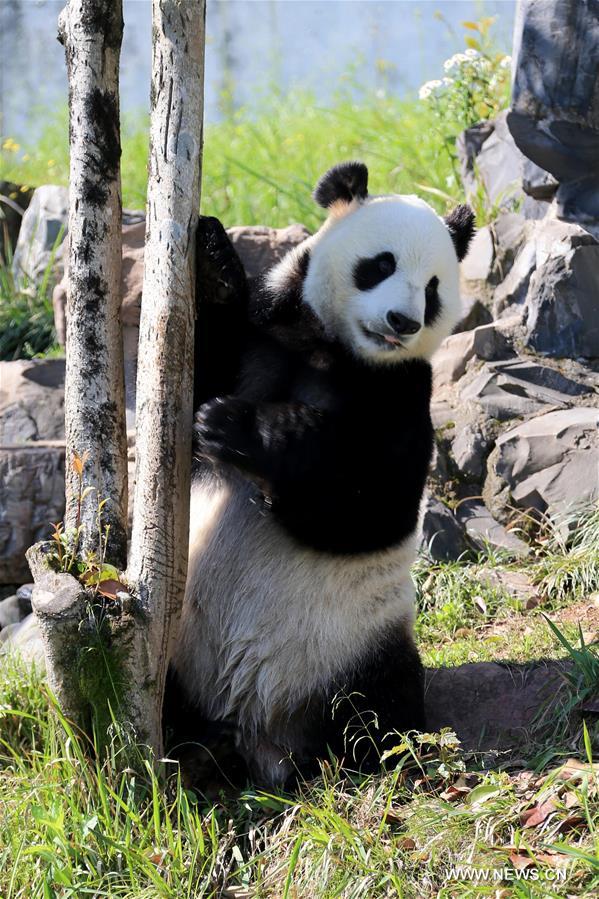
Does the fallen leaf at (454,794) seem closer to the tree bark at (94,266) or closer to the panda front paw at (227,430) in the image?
the panda front paw at (227,430)

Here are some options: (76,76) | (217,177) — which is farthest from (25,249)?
(76,76)

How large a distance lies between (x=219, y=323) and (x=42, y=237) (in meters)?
6.11

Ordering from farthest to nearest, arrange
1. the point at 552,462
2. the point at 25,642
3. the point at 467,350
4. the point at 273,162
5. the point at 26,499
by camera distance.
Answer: the point at 273,162, the point at 467,350, the point at 26,499, the point at 552,462, the point at 25,642

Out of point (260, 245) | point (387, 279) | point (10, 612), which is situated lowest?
point (10, 612)

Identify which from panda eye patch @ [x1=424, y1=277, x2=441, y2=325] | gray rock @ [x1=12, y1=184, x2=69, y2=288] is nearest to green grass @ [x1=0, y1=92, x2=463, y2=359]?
gray rock @ [x1=12, y1=184, x2=69, y2=288]

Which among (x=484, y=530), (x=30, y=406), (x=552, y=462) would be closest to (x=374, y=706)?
(x=484, y=530)

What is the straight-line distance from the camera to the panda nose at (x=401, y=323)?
12.1 feet

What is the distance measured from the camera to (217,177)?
10.2m

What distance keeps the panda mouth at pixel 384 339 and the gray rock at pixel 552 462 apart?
2299mm

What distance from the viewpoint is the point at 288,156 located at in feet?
34.5

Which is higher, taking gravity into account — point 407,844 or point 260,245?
point 260,245

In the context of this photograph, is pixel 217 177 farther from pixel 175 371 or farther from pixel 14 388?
pixel 175 371

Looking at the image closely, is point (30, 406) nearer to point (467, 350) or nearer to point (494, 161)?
point (467, 350)

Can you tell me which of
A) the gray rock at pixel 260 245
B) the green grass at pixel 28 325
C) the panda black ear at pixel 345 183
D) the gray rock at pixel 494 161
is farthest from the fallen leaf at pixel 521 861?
the green grass at pixel 28 325
